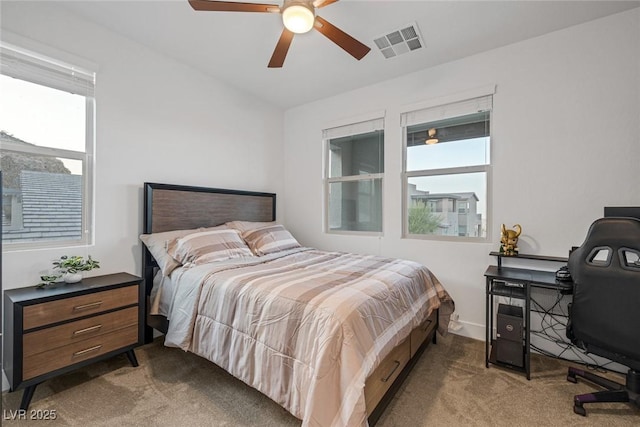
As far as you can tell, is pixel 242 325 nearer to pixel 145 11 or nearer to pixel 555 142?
pixel 145 11

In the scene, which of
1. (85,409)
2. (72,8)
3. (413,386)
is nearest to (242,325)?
(85,409)

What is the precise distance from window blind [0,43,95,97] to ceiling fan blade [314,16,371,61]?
6.63ft

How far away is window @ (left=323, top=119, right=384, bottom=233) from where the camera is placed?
3.55 m

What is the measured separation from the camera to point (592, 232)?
1.67 m

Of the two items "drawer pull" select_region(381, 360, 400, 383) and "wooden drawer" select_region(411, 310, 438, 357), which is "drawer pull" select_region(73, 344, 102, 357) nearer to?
"drawer pull" select_region(381, 360, 400, 383)

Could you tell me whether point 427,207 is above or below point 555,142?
below

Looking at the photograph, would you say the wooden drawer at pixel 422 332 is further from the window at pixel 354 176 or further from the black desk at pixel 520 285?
the window at pixel 354 176

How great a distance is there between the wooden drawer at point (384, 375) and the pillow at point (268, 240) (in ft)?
5.30

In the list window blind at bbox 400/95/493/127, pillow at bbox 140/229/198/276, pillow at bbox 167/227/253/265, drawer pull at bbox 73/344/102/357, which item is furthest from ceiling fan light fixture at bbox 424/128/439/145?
drawer pull at bbox 73/344/102/357

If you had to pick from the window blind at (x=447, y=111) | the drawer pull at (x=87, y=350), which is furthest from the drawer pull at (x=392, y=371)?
the window blind at (x=447, y=111)

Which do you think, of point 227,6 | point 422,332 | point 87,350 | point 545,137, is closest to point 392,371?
point 422,332

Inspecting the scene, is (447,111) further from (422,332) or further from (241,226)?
(241,226)

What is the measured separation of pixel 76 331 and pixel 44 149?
1.42 metres

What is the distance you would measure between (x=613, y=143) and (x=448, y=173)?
126 centimetres
